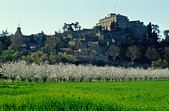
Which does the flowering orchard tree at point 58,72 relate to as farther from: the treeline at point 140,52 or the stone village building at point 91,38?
the stone village building at point 91,38

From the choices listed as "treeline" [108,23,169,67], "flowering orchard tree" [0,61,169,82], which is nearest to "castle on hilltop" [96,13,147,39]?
"treeline" [108,23,169,67]

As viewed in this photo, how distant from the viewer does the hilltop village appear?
349 ft

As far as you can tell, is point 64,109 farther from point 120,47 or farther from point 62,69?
point 120,47

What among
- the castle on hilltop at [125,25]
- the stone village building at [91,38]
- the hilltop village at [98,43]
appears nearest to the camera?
the hilltop village at [98,43]

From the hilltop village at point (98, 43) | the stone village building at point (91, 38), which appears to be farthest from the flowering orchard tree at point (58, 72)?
the stone village building at point (91, 38)

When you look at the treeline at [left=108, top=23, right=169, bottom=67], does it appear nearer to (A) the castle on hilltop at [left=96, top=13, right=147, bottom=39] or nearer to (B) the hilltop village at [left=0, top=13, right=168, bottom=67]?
(B) the hilltop village at [left=0, top=13, right=168, bottom=67]

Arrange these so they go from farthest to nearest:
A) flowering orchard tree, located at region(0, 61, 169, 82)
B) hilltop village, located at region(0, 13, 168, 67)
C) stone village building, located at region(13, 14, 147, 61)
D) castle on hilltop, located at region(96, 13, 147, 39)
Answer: castle on hilltop, located at region(96, 13, 147, 39) < stone village building, located at region(13, 14, 147, 61) < hilltop village, located at region(0, 13, 168, 67) < flowering orchard tree, located at region(0, 61, 169, 82)

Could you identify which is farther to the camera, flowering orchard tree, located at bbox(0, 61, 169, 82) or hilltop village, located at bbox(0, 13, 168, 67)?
hilltop village, located at bbox(0, 13, 168, 67)

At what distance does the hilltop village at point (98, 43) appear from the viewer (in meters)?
106

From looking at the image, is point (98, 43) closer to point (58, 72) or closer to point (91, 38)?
point (91, 38)

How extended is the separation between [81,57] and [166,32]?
85.4 metres

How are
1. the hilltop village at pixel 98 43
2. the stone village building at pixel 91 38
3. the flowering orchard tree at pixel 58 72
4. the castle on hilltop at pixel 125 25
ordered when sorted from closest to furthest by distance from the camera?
the flowering orchard tree at pixel 58 72
the hilltop village at pixel 98 43
the stone village building at pixel 91 38
the castle on hilltop at pixel 125 25

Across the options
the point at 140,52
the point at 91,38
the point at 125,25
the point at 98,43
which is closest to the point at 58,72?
the point at 140,52

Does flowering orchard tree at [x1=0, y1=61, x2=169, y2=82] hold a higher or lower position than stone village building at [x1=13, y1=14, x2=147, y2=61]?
lower
